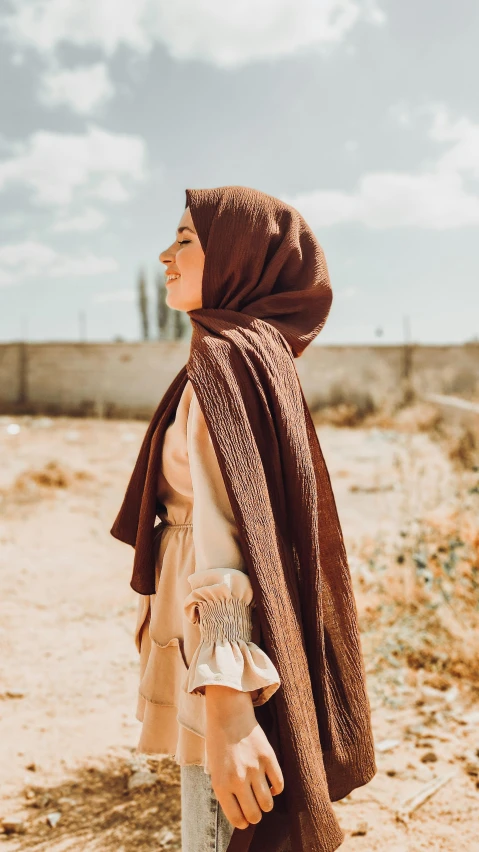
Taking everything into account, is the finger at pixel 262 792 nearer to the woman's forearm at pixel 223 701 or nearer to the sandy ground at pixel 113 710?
the woman's forearm at pixel 223 701

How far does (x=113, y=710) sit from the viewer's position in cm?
329

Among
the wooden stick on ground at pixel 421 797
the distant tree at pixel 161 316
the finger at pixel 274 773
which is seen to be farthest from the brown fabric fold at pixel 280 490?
the distant tree at pixel 161 316

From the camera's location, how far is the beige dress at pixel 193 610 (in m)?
1.05

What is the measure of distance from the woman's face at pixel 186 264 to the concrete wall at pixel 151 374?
54.0ft

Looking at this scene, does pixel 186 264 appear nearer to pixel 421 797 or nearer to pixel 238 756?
pixel 238 756

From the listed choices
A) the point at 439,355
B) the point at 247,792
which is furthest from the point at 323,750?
the point at 439,355

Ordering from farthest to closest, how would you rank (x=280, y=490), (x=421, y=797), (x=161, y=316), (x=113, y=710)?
1. (x=161, y=316)
2. (x=113, y=710)
3. (x=421, y=797)
4. (x=280, y=490)

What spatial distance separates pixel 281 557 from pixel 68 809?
1.99m

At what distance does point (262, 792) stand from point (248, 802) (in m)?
0.03

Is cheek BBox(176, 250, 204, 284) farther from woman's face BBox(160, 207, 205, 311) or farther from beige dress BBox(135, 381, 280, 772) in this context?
beige dress BBox(135, 381, 280, 772)

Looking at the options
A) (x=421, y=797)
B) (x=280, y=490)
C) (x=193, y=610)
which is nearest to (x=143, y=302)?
(x=421, y=797)

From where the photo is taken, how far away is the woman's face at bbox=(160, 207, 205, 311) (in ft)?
4.64

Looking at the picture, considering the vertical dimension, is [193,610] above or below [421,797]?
above

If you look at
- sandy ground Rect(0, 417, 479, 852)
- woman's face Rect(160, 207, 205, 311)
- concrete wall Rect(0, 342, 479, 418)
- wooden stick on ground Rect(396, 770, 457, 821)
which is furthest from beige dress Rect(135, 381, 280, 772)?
concrete wall Rect(0, 342, 479, 418)
